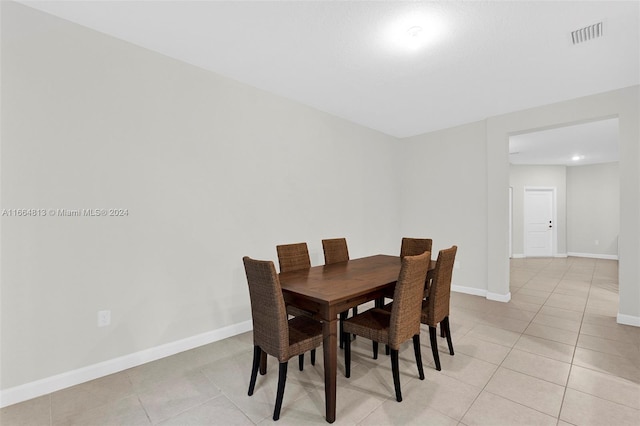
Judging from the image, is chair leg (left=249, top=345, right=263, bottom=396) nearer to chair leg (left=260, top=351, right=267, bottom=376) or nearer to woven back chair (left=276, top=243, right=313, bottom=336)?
chair leg (left=260, top=351, right=267, bottom=376)

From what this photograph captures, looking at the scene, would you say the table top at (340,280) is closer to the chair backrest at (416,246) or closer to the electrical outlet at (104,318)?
the chair backrest at (416,246)

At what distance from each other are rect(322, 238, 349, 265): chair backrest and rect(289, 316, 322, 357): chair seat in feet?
3.22

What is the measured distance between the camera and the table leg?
5.74ft

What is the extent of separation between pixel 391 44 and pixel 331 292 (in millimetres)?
2035

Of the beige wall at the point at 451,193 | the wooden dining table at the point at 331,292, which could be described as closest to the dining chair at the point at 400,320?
the wooden dining table at the point at 331,292

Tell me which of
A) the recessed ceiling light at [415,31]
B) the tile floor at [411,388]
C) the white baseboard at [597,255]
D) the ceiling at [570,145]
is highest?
the recessed ceiling light at [415,31]

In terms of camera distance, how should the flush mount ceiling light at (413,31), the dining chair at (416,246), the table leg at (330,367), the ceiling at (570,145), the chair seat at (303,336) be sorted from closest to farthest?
the table leg at (330,367)
the chair seat at (303,336)
the flush mount ceiling light at (413,31)
the dining chair at (416,246)
the ceiling at (570,145)

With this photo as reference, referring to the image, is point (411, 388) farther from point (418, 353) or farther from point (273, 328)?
point (273, 328)

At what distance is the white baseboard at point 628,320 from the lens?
3211 mm

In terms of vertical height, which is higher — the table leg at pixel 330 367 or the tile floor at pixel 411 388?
the table leg at pixel 330 367

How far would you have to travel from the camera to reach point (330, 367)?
5.82 feet

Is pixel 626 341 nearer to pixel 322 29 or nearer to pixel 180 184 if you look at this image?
pixel 322 29
